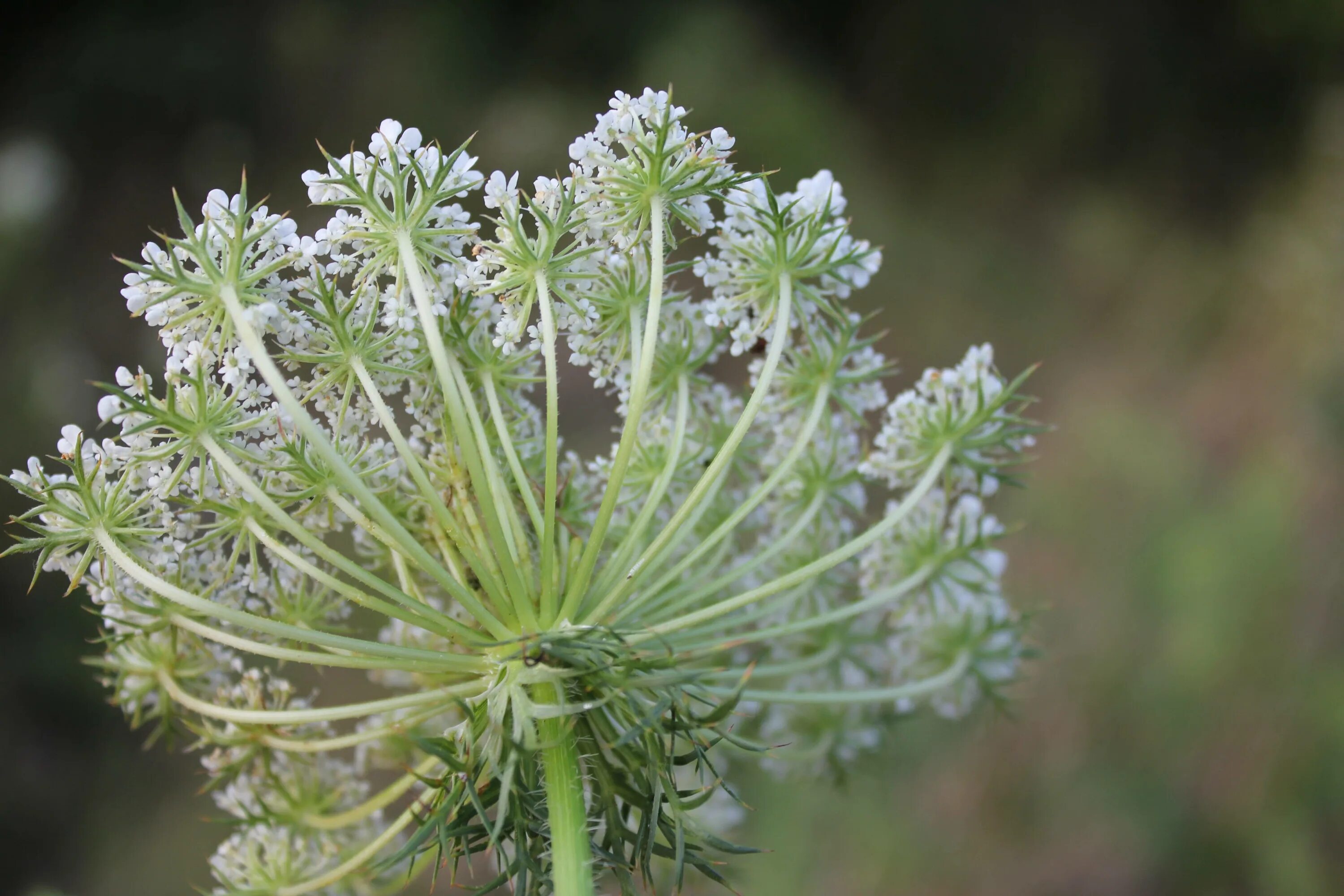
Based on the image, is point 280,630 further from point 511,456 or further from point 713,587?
point 713,587

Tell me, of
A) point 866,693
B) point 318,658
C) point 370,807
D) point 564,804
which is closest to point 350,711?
point 318,658

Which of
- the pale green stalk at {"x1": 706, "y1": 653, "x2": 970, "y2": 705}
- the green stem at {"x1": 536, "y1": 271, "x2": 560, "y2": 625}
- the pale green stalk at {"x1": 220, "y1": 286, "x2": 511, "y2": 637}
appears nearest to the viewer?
the pale green stalk at {"x1": 220, "y1": 286, "x2": 511, "y2": 637}

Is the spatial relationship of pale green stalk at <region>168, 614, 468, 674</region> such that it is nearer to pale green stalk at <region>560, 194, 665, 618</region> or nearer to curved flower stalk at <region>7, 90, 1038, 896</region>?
curved flower stalk at <region>7, 90, 1038, 896</region>

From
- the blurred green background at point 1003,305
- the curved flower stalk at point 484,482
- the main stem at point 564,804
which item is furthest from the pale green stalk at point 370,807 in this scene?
the blurred green background at point 1003,305

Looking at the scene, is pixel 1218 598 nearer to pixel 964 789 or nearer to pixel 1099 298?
pixel 964 789

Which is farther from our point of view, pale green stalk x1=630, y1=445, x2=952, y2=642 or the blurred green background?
the blurred green background

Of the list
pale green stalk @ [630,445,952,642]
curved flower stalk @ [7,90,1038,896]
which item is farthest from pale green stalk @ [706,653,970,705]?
pale green stalk @ [630,445,952,642]

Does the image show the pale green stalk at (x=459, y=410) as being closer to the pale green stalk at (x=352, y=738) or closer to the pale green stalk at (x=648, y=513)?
the pale green stalk at (x=648, y=513)

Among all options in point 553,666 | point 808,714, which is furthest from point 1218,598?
point 553,666
